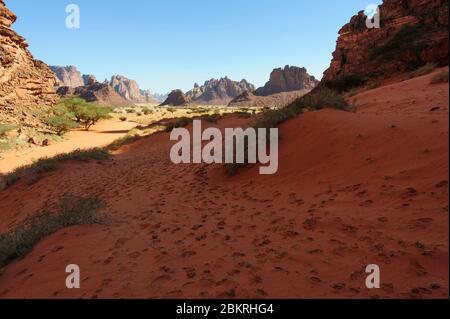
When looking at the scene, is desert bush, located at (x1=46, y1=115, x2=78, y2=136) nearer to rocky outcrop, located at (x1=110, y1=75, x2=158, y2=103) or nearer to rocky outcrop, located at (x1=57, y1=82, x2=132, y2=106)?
rocky outcrop, located at (x1=57, y1=82, x2=132, y2=106)

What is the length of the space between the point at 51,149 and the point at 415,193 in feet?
58.6

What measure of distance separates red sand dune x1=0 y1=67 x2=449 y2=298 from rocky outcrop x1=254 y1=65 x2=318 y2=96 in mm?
100217

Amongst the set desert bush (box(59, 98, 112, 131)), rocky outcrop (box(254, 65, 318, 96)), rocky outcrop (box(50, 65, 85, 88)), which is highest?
rocky outcrop (box(50, 65, 85, 88))

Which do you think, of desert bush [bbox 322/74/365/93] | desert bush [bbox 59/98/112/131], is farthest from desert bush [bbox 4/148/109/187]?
desert bush [bbox 322/74/365/93]

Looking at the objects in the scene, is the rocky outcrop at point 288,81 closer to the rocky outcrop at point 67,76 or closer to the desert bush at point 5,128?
the desert bush at point 5,128

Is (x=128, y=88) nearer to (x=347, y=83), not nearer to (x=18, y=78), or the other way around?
(x=18, y=78)

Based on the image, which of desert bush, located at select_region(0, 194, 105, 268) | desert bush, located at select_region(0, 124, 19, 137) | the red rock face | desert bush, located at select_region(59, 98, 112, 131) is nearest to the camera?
desert bush, located at select_region(0, 194, 105, 268)

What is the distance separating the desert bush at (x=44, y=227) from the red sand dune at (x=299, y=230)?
0.29m

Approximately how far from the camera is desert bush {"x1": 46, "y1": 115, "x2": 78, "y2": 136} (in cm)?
2138

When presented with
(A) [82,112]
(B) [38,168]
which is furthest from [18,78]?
(B) [38,168]

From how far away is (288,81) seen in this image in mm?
105562
